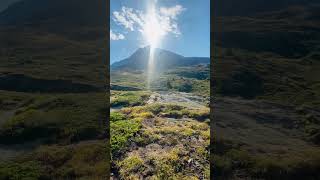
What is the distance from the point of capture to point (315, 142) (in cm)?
3247

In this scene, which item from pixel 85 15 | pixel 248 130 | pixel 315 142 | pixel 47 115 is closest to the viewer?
pixel 315 142

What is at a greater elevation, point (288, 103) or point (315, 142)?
point (288, 103)

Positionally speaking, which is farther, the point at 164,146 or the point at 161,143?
the point at 161,143

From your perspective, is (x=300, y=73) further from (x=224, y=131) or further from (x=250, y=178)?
(x=250, y=178)

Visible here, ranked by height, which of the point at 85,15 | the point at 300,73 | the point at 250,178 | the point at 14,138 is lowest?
the point at 250,178

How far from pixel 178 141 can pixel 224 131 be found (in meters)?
5.65

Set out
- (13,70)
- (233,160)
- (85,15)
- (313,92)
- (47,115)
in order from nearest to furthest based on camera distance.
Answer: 1. (233,160)
2. (47,115)
3. (313,92)
4. (13,70)
5. (85,15)

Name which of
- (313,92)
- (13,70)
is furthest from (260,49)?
(13,70)

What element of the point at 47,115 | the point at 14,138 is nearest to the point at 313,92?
the point at 47,115

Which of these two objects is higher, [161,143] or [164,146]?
[161,143]

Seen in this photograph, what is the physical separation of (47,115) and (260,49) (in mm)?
35616

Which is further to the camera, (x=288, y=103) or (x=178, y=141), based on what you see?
(x=288, y=103)

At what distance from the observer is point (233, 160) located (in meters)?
30.2

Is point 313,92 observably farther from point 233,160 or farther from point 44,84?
point 44,84
